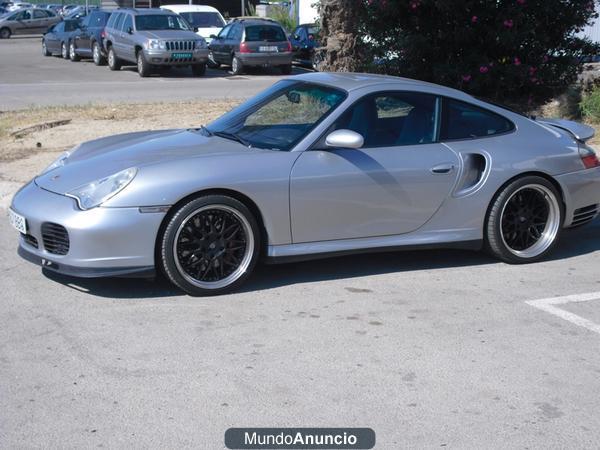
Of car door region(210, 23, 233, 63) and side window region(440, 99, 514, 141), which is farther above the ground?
side window region(440, 99, 514, 141)

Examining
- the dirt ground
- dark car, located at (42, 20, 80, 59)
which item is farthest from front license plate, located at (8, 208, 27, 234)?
dark car, located at (42, 20, 80, 59)

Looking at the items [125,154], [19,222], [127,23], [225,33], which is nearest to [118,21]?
[127,23]

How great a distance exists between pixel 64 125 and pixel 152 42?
11.4 metres

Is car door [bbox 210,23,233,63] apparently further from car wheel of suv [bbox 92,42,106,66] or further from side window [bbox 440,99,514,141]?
side window [bbox 440,99,514,141]

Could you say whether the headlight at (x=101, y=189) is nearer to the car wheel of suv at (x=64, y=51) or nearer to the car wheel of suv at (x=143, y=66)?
the car wheel of suv at (x=143, y=66)

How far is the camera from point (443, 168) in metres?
6.64

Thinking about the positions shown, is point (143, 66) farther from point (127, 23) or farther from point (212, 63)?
point (212, 63)

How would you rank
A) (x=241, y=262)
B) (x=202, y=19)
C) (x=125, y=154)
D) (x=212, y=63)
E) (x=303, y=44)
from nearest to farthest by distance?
(x=241, y=262) < (x=125, y=154) < (x=212, y=63) < (x=303, y=44) < (x=202, y=19)

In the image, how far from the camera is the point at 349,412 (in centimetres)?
441

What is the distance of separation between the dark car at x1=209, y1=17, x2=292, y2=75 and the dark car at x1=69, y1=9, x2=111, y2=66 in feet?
12.8

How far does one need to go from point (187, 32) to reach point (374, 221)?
63.8 ft

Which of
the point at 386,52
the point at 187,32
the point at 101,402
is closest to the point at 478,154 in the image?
the point at 101,402

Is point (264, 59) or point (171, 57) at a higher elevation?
point (171, 57)

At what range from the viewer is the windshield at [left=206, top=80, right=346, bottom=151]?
21.4ft
